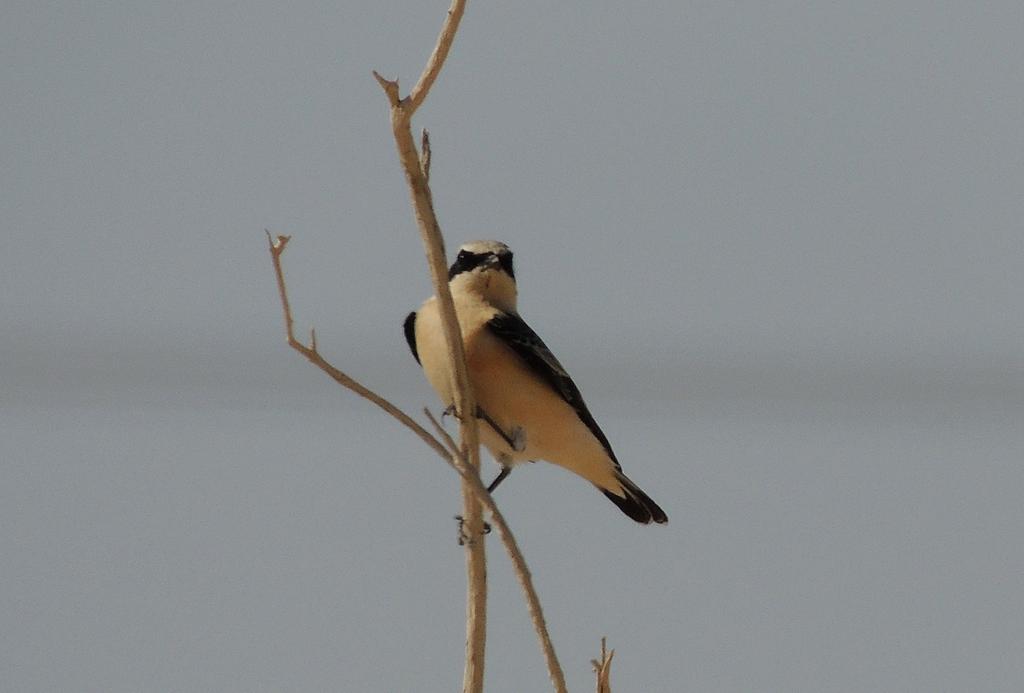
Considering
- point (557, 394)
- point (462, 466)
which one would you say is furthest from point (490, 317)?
point (462, 466)

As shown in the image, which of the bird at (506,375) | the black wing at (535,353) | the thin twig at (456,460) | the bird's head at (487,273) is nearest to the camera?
the thin twig at (456,460)

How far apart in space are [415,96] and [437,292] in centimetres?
33

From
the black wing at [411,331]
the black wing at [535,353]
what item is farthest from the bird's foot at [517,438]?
the black wing at [411,331]

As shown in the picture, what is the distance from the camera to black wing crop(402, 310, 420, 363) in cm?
537

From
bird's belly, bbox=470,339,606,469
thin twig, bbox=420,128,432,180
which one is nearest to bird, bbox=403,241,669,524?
bird's belly, bbox=470,339,606,469

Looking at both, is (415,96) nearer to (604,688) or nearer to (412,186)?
(412,186)

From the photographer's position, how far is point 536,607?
245cm

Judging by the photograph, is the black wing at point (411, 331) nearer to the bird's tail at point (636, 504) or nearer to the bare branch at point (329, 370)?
the bird's tail at point (636, 504)

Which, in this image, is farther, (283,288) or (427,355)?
(427,355)

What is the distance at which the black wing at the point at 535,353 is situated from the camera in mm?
5367

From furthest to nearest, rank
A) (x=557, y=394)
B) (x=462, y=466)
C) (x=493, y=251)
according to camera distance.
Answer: (x=493, y=251)
(x=557, y=394)
(x=462, y=466)

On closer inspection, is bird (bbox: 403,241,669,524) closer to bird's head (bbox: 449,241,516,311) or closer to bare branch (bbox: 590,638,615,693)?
bird's head (bbox: 449,241,516,311)

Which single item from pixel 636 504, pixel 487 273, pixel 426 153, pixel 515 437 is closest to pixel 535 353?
pixel 515 437

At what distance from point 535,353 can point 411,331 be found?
0.45m
